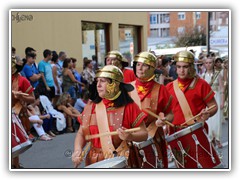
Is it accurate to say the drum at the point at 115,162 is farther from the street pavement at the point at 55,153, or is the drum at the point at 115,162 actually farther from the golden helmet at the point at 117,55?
the golden helmet at the point at 117,55

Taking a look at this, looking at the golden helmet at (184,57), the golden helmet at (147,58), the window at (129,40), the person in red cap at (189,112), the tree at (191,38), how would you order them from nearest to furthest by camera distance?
1. the golden helmet at (147,58)
2. the person in red cap at (189,112)
3. the golden helmet at (184,57)
4. the window at (129,40)
5. the tree at (191,38)

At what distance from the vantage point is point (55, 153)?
276 inches

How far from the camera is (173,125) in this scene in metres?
7.15

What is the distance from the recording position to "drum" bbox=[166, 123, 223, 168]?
7.05 m

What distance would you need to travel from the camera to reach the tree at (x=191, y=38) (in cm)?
741

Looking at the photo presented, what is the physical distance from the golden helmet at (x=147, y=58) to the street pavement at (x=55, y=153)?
2.61ft

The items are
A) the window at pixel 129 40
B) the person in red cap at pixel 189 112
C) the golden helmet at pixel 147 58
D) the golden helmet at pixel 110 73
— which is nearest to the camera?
the golden helmet at pixel 110 73

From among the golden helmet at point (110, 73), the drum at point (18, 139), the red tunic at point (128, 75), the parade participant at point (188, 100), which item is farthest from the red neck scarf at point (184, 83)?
the drum at point (18, 139)

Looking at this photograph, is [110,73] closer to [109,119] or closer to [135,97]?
[109,119]

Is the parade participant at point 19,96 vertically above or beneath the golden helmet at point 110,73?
beneath

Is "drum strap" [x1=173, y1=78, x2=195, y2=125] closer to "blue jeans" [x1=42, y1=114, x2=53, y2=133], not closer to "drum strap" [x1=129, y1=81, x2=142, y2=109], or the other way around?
"drum strap" [x1=129, y1=81, x2=142, y2=109]

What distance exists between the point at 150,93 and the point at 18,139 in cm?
112

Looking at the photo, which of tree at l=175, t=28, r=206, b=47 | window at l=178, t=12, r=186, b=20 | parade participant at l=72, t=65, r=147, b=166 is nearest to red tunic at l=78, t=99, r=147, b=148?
parade participant at l=72, t=65, r=147, b=166

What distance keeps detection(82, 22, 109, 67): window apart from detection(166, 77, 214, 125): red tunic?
0.62 meters
